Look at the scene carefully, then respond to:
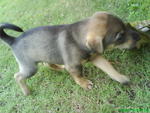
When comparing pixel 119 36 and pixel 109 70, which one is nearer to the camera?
pixel 119 36

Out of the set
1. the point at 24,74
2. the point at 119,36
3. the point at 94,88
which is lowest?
the point at 94,88

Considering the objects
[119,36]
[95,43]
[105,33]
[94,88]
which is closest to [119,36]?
[119,36]

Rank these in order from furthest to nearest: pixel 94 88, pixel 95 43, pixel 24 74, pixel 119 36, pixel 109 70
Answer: pixel 24 74 < pixel 94 88 < pixel 109 70 < pixel 119 36 < pixel 95 43

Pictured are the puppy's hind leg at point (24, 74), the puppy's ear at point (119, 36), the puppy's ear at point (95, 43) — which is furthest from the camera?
the puppy's hind leg at point (24, 74)

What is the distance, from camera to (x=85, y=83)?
3.68 m

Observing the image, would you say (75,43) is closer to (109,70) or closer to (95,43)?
(95,43)

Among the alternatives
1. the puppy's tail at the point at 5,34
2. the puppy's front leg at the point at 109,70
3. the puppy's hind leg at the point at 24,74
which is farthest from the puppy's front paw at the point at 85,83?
the puppy's tail at the point at 5,34

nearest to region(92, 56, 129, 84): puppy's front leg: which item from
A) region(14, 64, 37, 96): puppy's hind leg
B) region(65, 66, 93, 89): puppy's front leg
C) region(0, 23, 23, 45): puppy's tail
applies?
region(65, 66, 93, 89): puppy's front leg

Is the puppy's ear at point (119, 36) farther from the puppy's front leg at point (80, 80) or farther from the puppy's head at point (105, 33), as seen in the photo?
the puppy's front leg at point (80, 80)

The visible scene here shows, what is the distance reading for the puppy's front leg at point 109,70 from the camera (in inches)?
134

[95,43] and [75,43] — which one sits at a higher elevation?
[95,43]

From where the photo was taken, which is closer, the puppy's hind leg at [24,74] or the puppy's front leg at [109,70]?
the puppy's front leg at [109,70]

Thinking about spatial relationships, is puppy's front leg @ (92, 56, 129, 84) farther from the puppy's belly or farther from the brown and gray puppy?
the puppy's belly

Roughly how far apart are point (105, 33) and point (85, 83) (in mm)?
983
